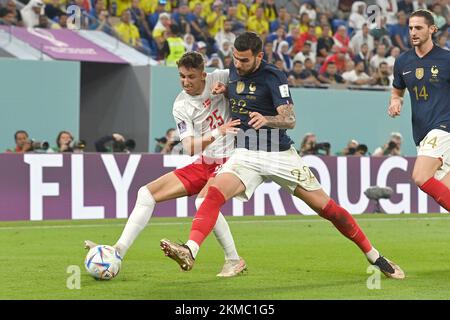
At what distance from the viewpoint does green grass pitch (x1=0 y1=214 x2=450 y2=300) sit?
29.5 ft

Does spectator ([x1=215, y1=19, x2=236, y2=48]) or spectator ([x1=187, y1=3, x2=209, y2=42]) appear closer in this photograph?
spectator ([x1=187, y1=3, x2=209, y2=42])

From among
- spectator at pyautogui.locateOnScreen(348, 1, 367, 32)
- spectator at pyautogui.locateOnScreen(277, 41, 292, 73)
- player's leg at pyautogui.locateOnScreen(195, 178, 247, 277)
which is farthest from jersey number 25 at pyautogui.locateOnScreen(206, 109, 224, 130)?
spectator at pyautogui.locateOnScreen(348, 1, 367, 32)

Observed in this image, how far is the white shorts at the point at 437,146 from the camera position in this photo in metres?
10.5

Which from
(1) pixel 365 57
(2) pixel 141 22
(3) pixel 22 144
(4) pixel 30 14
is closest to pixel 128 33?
(2) pixel 141 22

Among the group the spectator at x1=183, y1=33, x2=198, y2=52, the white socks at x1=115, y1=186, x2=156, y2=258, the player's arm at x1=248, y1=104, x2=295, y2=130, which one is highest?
the spectator at x1=183, y1=33, x2=198, y2=52

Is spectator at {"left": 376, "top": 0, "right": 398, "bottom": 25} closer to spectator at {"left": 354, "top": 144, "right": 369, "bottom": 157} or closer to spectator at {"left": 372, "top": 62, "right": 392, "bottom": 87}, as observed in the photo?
spectator at {"left": 372, "top": 62, "right": 392, "bottom": 87}

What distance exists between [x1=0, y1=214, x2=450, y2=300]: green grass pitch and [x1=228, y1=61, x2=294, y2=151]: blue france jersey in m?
1.23

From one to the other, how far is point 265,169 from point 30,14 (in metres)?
14.3

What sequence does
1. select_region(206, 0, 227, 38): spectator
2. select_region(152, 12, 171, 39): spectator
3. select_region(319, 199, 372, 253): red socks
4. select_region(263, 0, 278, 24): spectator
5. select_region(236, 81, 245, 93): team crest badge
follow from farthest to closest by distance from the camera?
select_region(263, 0, 278, 24): spectator < select_region(206, 0, 227, 38): spectator < select_region(152, 12, 171, 39): spectator < select_region(319, 199, 372, 253): red socks < select_region(236, 81, 245, 93): team crest badge

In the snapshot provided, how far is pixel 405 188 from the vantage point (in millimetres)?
21391

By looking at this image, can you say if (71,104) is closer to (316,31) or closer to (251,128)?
(316,31)

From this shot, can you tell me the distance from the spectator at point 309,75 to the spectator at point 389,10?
3846 millimetres

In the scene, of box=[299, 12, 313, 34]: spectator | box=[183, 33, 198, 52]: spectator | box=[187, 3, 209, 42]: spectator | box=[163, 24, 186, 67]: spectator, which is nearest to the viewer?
box=[163, 24, 186, 67]: spectator
